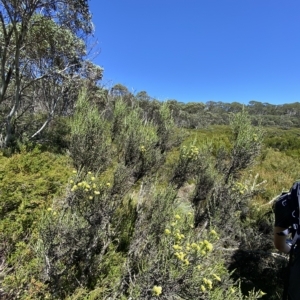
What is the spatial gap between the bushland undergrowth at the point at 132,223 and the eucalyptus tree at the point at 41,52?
3.08 metres

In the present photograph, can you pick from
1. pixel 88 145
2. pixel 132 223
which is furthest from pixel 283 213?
pixel 88 145

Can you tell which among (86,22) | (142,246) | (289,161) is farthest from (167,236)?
(289,161)

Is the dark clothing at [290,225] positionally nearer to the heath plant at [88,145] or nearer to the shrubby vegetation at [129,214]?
the shrubby vegetation at [129,214]

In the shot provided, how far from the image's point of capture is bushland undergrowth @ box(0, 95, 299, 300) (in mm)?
2043

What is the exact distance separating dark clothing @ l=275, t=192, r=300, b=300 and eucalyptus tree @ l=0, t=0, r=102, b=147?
7822 millimetres

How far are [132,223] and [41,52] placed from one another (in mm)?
9117

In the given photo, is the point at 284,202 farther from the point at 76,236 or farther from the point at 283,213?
the point at 76,236

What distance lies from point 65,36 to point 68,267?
29.5 feet

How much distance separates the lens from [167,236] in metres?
2.11

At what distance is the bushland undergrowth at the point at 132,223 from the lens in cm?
204

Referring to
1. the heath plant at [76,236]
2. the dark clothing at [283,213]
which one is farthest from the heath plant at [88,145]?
the dark clothing at [283,213]

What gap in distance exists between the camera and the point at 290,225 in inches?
63.4

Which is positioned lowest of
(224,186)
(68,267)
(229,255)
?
(229,255)

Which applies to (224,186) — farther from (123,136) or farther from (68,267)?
(68,267)
